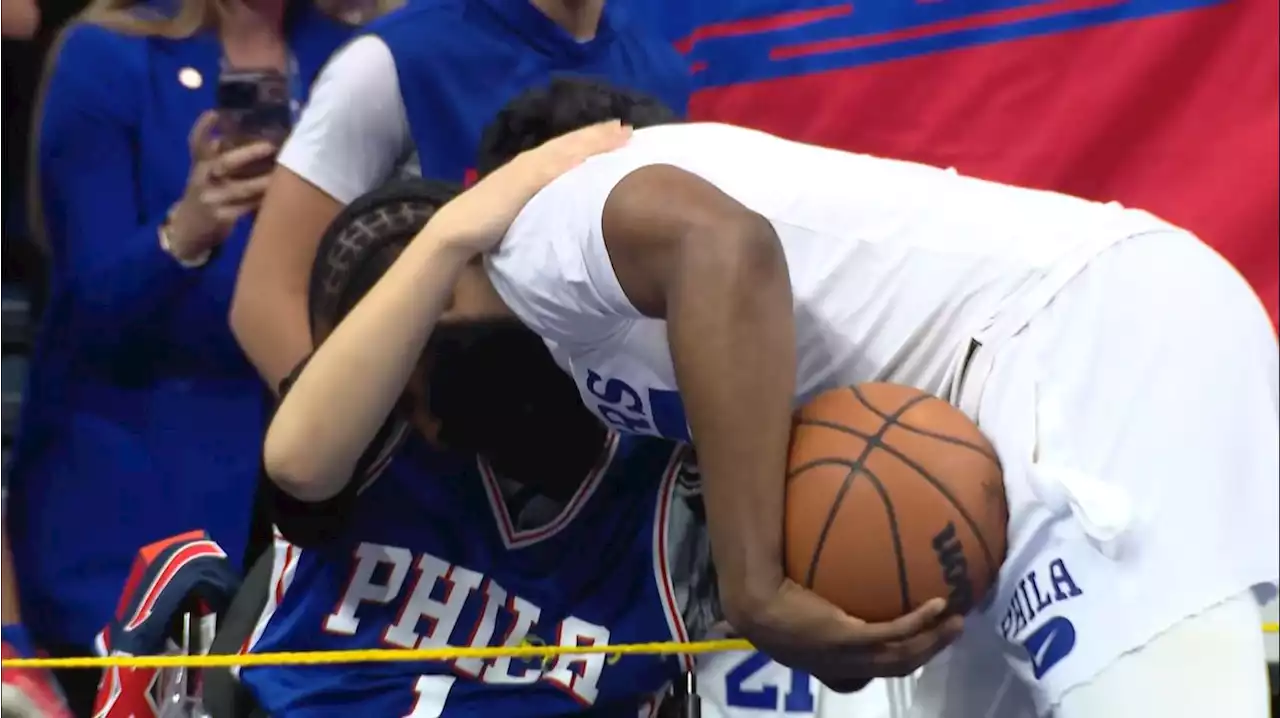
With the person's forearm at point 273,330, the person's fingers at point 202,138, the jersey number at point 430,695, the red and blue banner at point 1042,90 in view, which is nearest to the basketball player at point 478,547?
the jersey number at point 430,695

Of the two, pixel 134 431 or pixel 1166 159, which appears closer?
pixel 134 431

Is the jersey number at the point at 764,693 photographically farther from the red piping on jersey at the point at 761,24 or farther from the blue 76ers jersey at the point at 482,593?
the red piping on jersey at the point at 761,24

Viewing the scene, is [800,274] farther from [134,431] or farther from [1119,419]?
[134,431]

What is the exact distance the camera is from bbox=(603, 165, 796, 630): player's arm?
2.13 ft

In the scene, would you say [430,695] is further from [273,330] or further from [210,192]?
[210,192]

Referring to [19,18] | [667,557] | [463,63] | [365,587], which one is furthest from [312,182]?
[667,557]

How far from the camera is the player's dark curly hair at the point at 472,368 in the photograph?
96cm

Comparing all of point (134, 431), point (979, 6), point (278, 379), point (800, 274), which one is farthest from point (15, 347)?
point (979, 6)

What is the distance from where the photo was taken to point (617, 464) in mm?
1072

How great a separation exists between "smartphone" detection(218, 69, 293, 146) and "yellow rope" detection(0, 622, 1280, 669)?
498mm

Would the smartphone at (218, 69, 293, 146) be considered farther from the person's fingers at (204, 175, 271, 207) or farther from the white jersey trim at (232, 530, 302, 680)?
the white jersey trim at (232, 530, 302, 680)

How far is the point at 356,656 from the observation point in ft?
3.12

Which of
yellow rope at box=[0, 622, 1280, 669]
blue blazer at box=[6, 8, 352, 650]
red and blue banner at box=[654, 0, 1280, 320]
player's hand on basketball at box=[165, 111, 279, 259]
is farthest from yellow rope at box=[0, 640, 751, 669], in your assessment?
red and blue banner at box=[654, 0, 1280, 320]

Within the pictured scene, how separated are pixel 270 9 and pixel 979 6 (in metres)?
0.75
